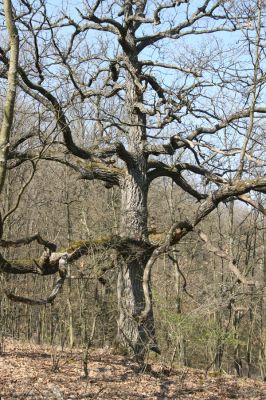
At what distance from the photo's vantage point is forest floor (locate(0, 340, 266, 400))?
7.29 m

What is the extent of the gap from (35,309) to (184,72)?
14801mm

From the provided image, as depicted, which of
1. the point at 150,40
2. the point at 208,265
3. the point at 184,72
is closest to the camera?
the point at 184,72

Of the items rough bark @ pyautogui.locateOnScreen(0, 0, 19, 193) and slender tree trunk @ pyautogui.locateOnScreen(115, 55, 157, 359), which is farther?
slender tree trunk @ pyautogui.locateOnScreen(115, 55, 157, 359)

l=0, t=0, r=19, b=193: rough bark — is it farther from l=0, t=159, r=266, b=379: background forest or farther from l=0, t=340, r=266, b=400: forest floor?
l=0, t=159, r=266, b=379: background forest

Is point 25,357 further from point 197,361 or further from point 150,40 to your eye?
point 197,361

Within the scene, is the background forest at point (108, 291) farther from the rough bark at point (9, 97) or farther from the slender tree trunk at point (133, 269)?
the rough bark at point (9, 97)

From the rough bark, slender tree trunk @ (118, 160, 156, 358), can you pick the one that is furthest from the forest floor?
the rough bark

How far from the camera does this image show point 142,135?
1090 cm

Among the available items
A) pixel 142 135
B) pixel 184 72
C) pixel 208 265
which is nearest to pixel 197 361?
pixel 208 265

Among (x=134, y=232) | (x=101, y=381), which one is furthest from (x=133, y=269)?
(x=101, y=381)

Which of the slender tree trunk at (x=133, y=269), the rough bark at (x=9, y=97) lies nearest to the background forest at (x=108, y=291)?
the slender tree trunk at (x=133, y=269)

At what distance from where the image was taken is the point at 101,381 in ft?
26.9

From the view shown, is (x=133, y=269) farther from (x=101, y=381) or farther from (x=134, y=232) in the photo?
(x=101, y=381)

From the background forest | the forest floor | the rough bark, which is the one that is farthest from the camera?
the background forest
